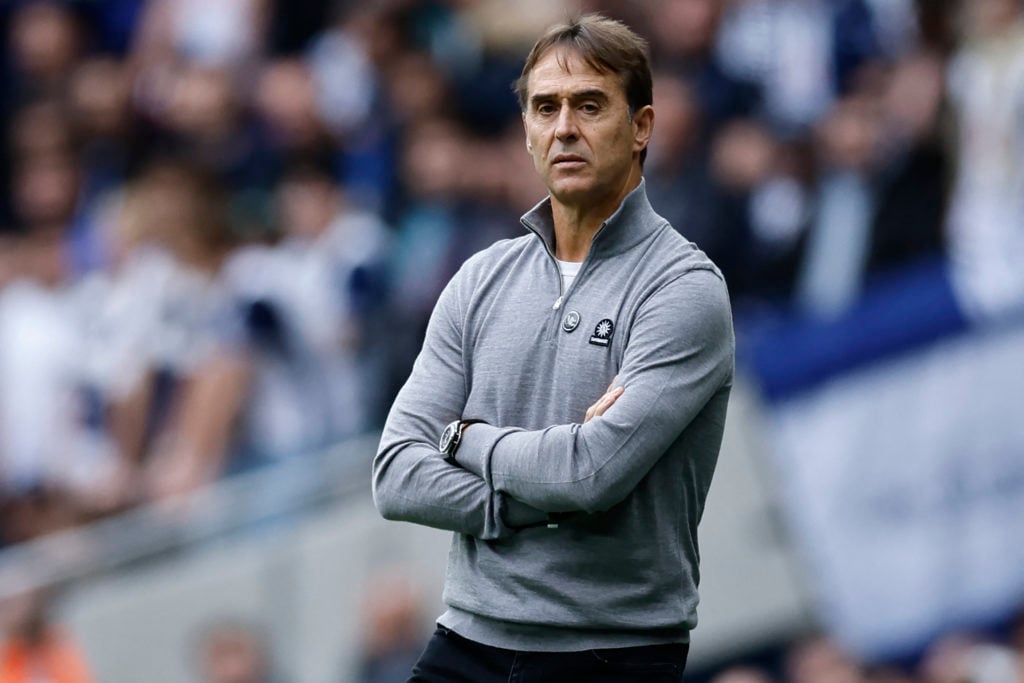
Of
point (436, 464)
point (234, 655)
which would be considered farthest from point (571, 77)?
point (234, 655)

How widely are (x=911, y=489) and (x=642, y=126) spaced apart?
438 centimetres

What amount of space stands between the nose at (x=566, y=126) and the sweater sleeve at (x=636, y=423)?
1.04ft

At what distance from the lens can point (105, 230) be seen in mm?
9336

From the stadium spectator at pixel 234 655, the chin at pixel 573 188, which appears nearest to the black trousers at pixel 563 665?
the chin at pixel 573 188

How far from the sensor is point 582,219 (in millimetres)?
3111

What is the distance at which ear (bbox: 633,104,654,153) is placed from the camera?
122 inches

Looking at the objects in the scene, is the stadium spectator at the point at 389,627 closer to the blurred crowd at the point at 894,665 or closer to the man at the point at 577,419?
the blurred crowd at the point at 894,665

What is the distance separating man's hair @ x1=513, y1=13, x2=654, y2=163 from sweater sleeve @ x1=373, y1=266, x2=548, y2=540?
480mm

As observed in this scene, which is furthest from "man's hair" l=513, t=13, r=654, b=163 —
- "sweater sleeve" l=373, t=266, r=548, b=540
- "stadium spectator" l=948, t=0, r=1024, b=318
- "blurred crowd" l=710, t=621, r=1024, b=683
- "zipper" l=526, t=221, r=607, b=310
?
"blurred crowd" l=710, t=621, r=1024, b=683

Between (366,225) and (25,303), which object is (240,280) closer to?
(366,225)

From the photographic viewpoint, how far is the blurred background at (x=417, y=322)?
7.11 meters

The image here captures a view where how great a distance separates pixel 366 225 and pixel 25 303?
6.96ft

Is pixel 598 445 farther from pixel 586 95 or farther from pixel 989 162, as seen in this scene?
pixel 989 162

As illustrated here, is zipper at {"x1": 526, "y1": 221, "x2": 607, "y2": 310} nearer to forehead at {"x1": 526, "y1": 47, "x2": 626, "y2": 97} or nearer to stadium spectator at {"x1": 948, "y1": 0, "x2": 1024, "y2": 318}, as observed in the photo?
forehead at {"x1": 526, "y1": 47, "x2": 626, "y2": 97}
